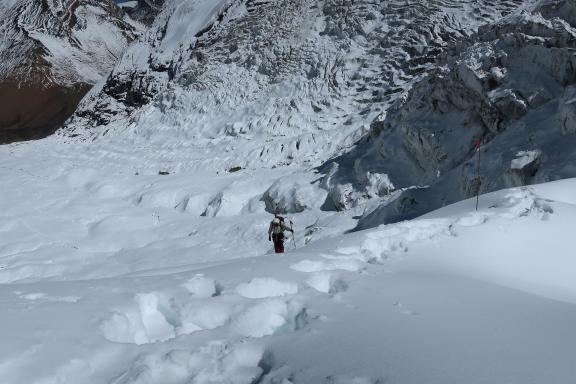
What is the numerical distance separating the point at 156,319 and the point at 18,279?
38.7 feet

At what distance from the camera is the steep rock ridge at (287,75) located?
26.7m

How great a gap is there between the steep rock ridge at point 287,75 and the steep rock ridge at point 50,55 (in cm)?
2010

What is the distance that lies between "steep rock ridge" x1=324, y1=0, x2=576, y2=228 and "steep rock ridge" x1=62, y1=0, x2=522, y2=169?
6.07m

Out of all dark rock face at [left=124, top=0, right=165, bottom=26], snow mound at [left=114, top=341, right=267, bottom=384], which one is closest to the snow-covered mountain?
snow mound at [left=114, top=341, right=267, bottom=384]

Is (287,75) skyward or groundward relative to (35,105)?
groundward

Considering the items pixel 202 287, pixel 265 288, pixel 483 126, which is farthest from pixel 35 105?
pixel 265 288

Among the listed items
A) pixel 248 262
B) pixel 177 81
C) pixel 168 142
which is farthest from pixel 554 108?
pixel 177 81

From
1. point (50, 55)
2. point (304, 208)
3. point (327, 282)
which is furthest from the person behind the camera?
point (50, 55)

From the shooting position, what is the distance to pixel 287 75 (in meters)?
30.8

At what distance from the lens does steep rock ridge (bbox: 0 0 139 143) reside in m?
56.3

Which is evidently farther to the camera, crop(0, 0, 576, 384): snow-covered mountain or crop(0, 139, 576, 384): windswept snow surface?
crop(0, 0, 576, 384): snow-covered mountain

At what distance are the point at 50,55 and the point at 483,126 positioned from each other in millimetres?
65572

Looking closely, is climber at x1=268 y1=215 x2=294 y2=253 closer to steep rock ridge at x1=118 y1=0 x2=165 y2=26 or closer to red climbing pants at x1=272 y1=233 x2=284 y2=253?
red climbing pants at x1=272 y1=233 x2=284 y2=253

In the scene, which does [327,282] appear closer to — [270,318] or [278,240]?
[270,318]
